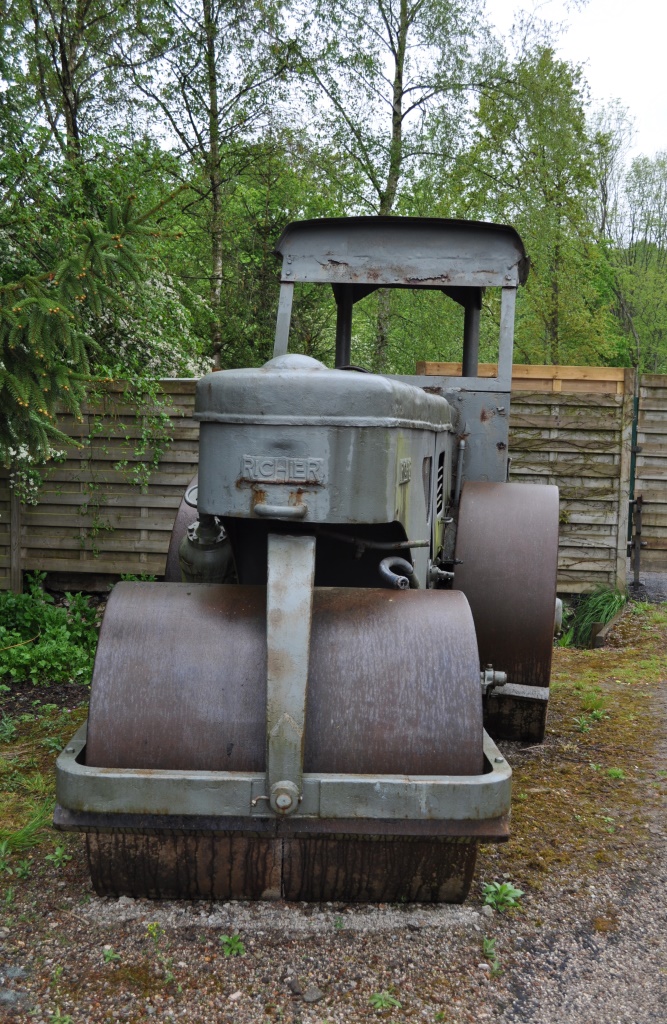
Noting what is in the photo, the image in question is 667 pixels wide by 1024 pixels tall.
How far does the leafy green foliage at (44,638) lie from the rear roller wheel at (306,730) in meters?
2.40

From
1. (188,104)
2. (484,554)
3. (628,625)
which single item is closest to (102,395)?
(484,554)

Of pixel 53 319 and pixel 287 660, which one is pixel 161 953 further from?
pixel 53 319

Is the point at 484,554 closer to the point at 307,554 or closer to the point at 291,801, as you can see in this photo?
the point at 307,554

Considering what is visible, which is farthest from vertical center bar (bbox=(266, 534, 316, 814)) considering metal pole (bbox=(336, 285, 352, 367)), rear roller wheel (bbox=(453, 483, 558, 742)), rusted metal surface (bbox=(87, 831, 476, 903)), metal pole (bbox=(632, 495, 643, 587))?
metal pole (bbox=(632, 495, 643, 587))

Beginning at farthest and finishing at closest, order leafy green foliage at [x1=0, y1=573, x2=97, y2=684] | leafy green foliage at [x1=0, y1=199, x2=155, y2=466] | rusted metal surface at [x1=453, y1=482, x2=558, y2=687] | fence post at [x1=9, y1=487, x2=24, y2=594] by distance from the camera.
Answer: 1. fence post at [x1=9, y1=487, x2=24, y2=594]
2. leafy green foliage at [x1=0, y1=573, x2=97, y2=684]
3. leafy green foliage at [x1=0, y1=199, x2=155, y2=466]
4. rusted metal surface at [x1=453, y1=482, x2=558, y2=687]

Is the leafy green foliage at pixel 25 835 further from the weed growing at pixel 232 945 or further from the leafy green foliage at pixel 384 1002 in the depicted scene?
the leafy green foliage at pixel 384 1002

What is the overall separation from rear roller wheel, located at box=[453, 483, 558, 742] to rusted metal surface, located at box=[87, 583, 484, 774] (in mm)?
1164

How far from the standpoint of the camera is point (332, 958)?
2.49m

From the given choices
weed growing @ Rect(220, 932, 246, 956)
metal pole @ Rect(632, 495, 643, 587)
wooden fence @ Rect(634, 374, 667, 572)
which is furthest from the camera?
wooden fence @ Rect(634, 374, 667, 572)

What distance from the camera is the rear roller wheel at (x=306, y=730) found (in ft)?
8.30

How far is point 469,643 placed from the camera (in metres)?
2.68

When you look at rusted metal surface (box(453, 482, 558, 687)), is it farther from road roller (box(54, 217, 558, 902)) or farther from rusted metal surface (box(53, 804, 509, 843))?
rusted metal surface (box(53, 804, 509, 843))

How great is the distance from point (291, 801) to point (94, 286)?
2920 mm

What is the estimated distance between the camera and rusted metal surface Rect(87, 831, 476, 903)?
258 cm
